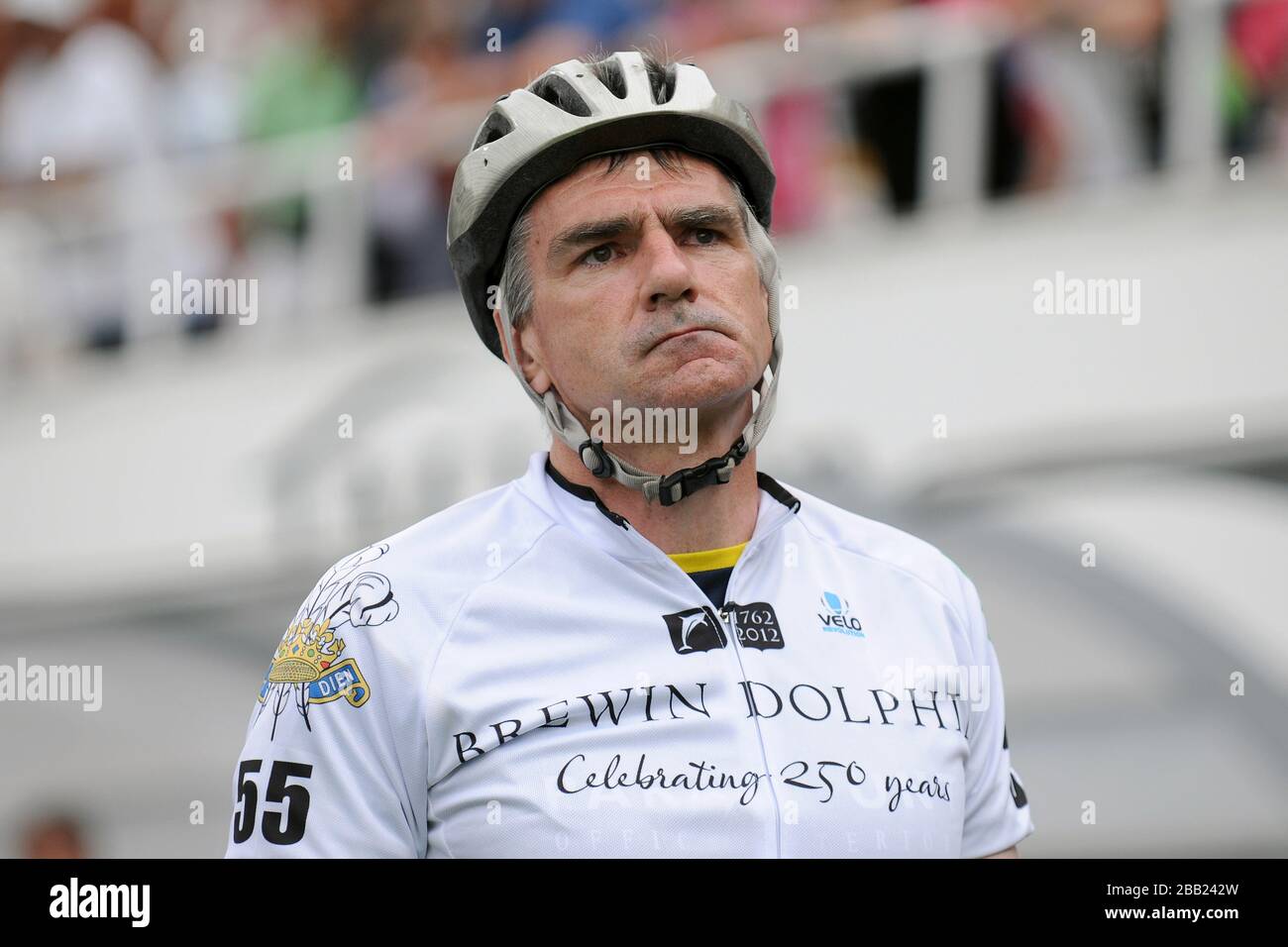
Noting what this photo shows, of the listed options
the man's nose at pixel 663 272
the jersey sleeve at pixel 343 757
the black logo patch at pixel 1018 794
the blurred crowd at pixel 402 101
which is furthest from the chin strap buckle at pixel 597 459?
the blurred crowd at pixel 402 101

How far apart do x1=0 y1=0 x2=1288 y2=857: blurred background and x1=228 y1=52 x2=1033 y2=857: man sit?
4257 millimetres

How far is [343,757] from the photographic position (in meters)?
2.29

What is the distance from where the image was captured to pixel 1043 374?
272 inches

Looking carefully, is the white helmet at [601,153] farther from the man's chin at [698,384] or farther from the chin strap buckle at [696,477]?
the man's chin at [698,384]

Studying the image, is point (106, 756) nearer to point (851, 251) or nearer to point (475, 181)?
point (851, 251)

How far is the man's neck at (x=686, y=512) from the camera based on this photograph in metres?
2.55

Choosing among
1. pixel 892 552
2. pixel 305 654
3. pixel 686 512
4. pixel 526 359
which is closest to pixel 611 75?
pixel 526 359

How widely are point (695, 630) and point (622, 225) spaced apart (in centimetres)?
62

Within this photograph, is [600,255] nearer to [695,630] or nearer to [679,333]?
[679,333]

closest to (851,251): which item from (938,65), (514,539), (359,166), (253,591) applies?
(938,65)

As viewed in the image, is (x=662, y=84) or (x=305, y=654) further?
(x=662, y=84)

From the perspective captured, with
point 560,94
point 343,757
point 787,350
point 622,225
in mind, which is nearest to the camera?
point 343,757

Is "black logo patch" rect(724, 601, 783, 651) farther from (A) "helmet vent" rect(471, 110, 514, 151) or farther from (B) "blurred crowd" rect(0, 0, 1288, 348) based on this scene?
(B) "blurred crowd" rect(0, 0, 1288, 348)

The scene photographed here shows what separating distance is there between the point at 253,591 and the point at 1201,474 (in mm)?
4289
